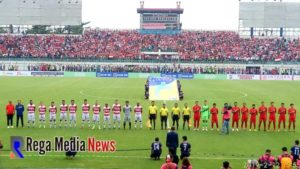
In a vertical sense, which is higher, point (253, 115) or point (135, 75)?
point (253, 115)

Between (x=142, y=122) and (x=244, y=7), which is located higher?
(x=244, y=7)

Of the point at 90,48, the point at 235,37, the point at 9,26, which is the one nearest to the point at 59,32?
the point at 9,26

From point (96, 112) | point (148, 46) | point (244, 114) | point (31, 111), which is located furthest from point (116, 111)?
point (148, 46)

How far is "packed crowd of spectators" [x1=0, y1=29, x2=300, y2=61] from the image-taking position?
256ft

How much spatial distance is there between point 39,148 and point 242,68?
187ft

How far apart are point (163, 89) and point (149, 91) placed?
5.56 feet

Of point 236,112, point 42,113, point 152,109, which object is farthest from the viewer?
point 42,113

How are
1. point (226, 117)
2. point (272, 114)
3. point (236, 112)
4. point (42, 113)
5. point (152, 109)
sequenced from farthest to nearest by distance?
point (42, 113), point (272, 114), point (236, 112), point (152, 109), point (226, 117)

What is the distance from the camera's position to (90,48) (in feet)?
269

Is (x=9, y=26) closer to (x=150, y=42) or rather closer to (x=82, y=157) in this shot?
(x=150, y=42)

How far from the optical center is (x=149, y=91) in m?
38.6

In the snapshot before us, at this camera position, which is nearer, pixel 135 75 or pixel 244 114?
pixel 244 114

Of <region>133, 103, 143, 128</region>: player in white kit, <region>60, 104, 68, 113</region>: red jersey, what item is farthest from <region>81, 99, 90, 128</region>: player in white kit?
<region>133, 103, 143, 128</region>: player in white kit

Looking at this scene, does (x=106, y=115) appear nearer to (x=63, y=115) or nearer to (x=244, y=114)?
(x=63, y=115)
